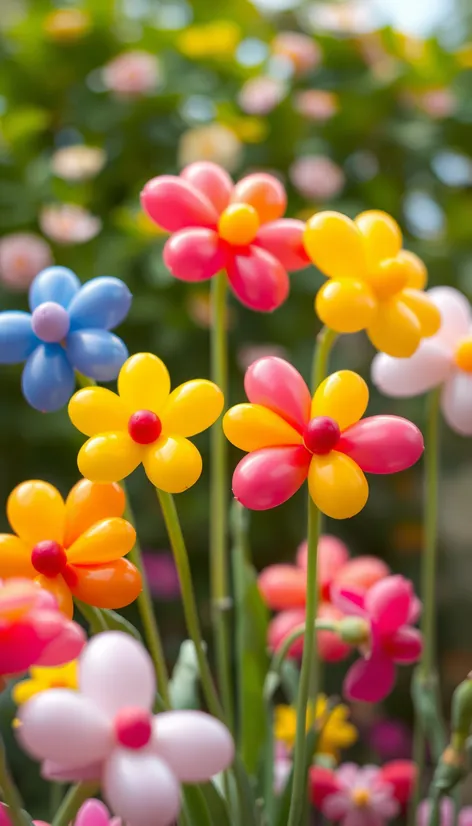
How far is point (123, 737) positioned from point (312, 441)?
0.44 ft

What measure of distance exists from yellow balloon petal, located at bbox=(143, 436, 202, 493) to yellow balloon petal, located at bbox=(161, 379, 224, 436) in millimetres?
12

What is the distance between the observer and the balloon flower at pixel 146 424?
0.33m

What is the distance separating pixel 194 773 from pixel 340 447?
137 millimetres

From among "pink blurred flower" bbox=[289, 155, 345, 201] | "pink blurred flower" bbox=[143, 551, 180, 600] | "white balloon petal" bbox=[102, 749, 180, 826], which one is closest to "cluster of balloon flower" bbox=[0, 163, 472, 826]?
"white balloon petal" bbox=[102, 749, 180, 826]

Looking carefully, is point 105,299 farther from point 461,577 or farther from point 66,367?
point 461,577

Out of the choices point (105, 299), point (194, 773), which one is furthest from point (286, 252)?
point (194, 773)

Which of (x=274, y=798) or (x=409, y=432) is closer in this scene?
(x=409, y=432)

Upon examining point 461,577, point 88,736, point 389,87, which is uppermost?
point 88,736

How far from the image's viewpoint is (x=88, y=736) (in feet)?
0.85

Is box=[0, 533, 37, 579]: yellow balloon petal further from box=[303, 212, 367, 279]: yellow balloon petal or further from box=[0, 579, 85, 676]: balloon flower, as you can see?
box=[303, 212, 367, 279]: yellow balloon petal

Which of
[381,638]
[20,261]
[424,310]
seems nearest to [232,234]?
[424,310]

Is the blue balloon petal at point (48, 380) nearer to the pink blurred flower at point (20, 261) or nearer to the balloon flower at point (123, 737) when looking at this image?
the balloon flower at point (123, 737)

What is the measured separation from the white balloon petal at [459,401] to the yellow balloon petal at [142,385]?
18 cm

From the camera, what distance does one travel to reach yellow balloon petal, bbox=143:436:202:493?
331mm
